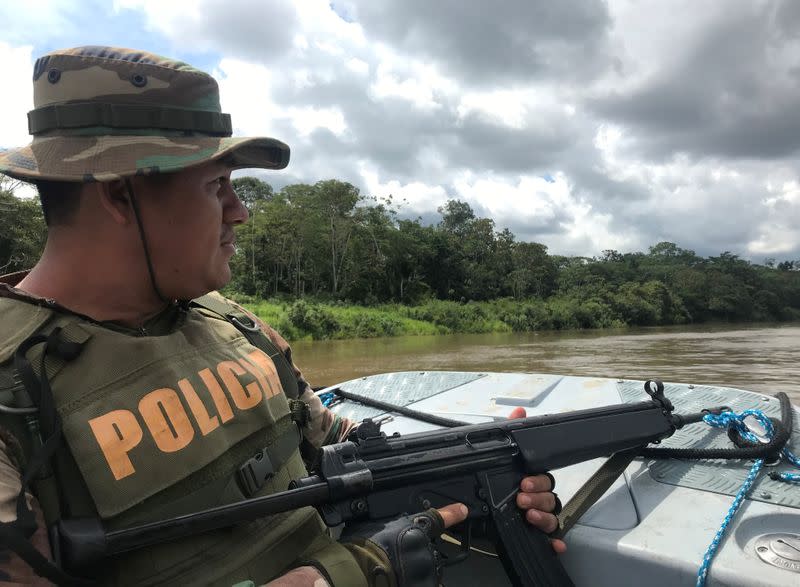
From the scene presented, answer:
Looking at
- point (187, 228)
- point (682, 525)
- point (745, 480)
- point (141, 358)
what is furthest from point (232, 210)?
point (745, 480)

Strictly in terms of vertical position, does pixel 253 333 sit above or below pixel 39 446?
above

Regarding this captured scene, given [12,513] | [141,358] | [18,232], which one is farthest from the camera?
[18,232]

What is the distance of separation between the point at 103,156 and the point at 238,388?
546mm

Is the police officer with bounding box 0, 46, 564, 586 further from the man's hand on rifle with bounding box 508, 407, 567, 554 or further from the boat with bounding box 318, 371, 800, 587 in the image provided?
the boat with bounding box 318, 371, 800, 587

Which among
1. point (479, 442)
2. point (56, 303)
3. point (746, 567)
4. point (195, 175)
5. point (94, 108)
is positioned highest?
point (94, 108)

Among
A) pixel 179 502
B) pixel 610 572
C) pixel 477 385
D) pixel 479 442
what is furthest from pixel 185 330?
pixel 477 385

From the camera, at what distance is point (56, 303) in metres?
0.99

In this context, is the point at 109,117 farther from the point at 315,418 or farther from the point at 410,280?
the point at 410,280

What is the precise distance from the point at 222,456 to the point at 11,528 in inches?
15.1

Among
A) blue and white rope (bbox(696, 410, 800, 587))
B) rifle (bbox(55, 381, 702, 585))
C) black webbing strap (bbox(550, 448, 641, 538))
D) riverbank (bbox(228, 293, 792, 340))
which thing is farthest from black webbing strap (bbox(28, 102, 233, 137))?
riverbank (bbox(228, 293, 792, 340))

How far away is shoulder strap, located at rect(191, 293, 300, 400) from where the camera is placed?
56.6 inches

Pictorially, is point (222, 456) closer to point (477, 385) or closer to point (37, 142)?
point (37, 142)

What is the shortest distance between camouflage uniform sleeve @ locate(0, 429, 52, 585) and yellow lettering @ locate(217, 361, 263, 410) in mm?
406

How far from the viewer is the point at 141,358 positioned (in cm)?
103
